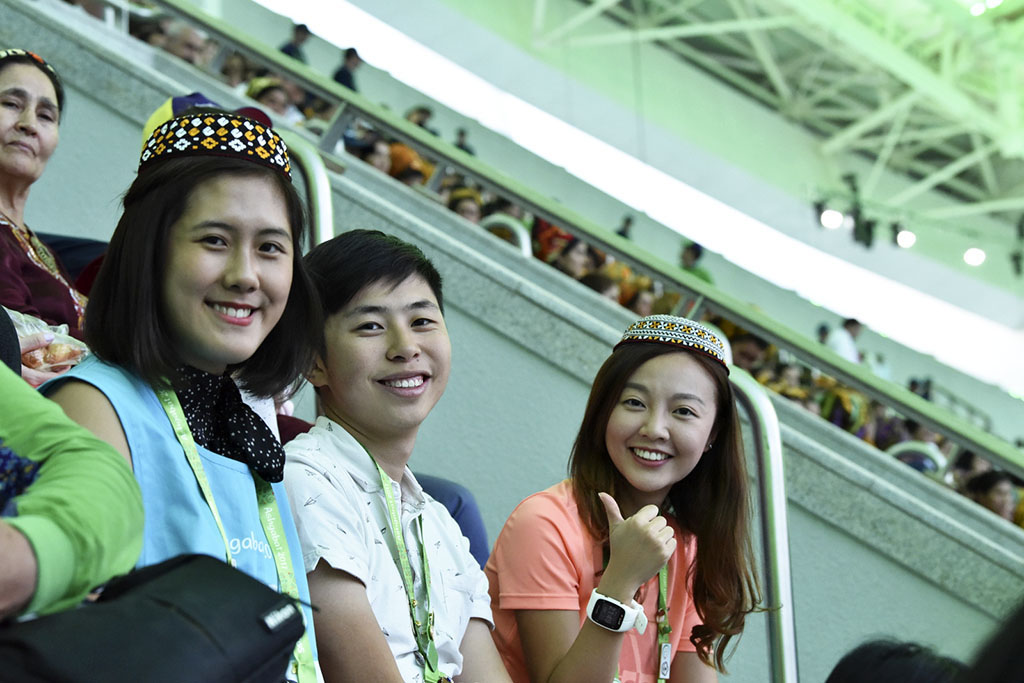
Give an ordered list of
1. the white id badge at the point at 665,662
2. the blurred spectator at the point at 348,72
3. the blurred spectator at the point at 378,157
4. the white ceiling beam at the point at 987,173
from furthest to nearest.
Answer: the white ceiling beam at the point at 987,173
the blurred spectator at the point at 348,72
the blurred spectator at the point at 378,157
the white id badge at the point at 665,662

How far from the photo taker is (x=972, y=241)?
18016 mm

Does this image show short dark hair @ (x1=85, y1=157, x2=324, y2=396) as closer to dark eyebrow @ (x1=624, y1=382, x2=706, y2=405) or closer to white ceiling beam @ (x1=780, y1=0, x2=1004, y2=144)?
dark eyebrow @ (x1=624, y1=382, x2=706, y2=405)

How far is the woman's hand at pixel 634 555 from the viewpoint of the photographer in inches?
83.8

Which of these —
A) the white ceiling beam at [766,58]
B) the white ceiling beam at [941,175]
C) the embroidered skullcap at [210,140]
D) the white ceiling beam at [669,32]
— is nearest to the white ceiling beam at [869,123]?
the white ceiling beam at [766,58]

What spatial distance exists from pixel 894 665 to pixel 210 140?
4.11 feet

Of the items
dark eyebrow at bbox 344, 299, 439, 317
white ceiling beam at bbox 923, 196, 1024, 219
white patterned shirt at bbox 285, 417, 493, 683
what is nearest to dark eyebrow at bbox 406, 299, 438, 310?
dark eyebrow at bbox 344, 299, 439, 317

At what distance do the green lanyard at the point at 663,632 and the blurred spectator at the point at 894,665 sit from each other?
3.06 ft

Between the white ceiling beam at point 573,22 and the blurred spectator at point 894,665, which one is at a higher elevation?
the white ceiling beam at point 573,22

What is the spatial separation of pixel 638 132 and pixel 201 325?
1447 cm

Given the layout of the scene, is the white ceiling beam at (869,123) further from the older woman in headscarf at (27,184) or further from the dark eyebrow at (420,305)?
the dark eyebrow at (420,305)

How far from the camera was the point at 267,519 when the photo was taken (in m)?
1.78

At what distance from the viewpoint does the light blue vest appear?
1.62 metres

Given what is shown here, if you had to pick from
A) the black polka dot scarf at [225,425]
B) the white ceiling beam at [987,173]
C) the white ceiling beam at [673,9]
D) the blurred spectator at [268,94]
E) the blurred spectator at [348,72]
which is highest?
the white ceiling beam at [987,173]

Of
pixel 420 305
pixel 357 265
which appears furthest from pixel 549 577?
pixel 357 265
